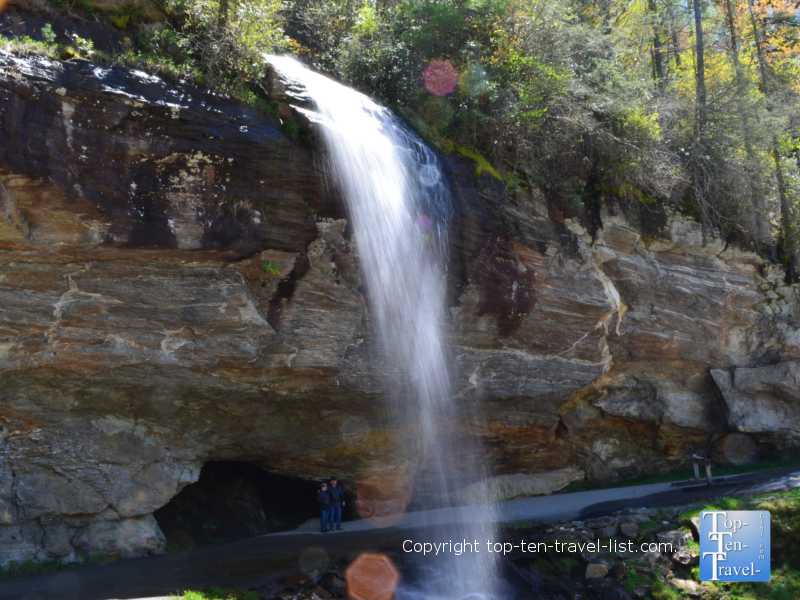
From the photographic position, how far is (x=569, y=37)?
14656 millimetres

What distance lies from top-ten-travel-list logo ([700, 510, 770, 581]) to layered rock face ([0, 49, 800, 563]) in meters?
4.13

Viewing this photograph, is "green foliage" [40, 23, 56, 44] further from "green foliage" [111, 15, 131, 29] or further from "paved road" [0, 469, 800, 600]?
"paved road" [0, 469, 800, 600]

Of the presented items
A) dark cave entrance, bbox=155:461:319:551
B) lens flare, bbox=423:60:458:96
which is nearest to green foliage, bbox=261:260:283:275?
dark cave entrance, bbox=155:461:319:551

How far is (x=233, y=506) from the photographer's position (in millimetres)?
12133

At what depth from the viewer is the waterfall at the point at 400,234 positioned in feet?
32.0

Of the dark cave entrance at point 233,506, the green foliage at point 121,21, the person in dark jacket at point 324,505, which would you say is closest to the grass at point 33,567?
the dark cave entrance at point 233,506

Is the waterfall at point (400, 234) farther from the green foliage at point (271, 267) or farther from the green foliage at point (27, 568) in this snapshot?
the green foliage at point (27, 568)

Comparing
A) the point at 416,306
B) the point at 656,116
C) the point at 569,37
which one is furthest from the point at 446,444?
the point at 569,37

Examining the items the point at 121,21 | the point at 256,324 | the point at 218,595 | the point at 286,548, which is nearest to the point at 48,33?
the point at 121,21

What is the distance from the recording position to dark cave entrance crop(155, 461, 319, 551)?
11.1 metres

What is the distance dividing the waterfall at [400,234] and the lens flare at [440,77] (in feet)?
6.42

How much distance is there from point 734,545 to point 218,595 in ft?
23.8

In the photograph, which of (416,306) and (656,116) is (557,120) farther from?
(416,306)

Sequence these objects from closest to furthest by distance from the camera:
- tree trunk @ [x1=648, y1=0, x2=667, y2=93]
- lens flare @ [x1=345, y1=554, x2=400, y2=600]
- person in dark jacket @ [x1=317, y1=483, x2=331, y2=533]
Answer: lens flare @ [x1=345, y1=554, x2=400, y2=600] → person in dark jacket @ [x1=317, y1=483, x2=331, y2=533] → tree trunk @ [x1=648, y1=0, x2=667, y2=93]
